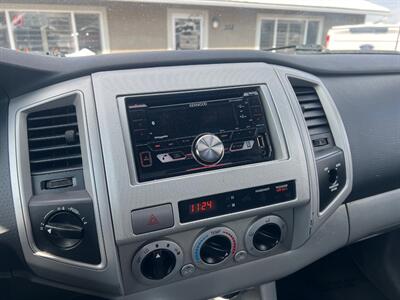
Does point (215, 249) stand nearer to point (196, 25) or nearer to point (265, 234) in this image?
point (265, 234)

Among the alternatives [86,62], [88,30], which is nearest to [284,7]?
[88,30]

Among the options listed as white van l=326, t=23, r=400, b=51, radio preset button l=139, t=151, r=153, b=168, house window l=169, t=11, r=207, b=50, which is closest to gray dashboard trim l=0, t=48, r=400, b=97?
radio preset button l=139, t=151, r=153, b=168

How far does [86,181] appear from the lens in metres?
0.85

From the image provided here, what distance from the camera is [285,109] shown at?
1.01 meters

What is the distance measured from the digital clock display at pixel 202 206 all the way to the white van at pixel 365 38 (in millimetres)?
1304

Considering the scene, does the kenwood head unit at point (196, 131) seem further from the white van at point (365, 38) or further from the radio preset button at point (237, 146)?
the white van at point (365, 38)

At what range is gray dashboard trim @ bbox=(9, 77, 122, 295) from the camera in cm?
83

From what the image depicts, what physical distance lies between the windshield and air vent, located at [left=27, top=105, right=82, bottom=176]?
1.17ft

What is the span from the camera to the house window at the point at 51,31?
1332 mm

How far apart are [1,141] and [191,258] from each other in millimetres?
599

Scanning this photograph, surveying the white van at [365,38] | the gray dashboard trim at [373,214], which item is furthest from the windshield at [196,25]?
the gray dashboard trim at [373,214]

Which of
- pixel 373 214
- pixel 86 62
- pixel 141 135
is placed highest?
pixel 86 62

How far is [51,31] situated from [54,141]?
3.04 feet

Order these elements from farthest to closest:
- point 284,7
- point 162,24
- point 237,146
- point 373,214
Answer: point 284,7, point 162,24, point 373,214, point 237,146
